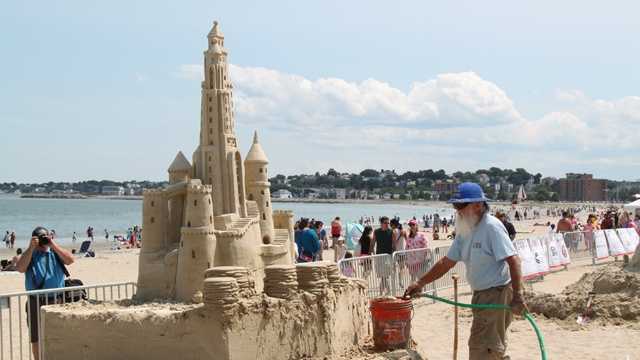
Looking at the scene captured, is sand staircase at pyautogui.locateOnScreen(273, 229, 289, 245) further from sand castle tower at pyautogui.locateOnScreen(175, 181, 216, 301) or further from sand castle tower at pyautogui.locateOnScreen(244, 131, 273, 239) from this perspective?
sand castle tower at pyautogui.locateOnScreen(175, 181, 216, 301)

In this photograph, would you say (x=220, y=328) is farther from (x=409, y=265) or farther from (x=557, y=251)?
(x=557, y=251)

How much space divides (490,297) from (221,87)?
296 inches

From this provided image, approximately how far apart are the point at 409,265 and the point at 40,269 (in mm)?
7377

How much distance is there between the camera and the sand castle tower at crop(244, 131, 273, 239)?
1393 centimetres

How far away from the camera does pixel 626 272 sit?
12461mm

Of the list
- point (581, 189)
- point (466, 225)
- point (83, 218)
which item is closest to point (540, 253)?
point (466, 225)

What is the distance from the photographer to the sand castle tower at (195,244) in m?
11.0

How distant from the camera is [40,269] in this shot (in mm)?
8219

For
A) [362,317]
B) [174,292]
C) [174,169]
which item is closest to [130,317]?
[362,317]

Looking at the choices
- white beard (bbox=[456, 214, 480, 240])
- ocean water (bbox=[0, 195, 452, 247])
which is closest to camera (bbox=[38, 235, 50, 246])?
white beard (bbox=[456, 214, 480, 240])

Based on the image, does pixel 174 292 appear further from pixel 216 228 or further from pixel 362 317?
pixel 362 317

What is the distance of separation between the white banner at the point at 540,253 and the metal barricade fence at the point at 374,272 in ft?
15.3

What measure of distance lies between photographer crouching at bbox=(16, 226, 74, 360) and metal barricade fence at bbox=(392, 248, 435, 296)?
6499 millimetres

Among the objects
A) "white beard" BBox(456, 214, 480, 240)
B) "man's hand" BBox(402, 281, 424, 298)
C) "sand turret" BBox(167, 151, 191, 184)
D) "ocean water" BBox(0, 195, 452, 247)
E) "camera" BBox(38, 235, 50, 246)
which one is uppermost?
"sand turret" BBox(167, 151, 191, 184)
